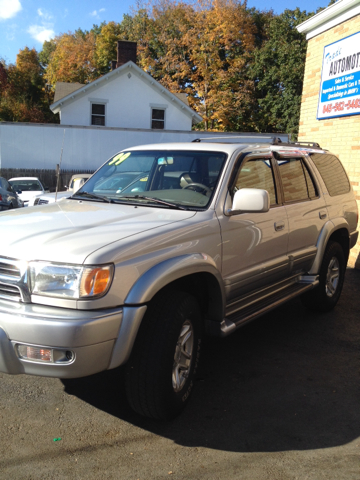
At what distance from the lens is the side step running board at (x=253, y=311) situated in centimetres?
366

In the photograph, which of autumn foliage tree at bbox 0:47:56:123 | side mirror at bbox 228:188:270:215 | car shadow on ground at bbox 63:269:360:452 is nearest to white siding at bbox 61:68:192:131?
autumn foliage tree at bbox 0:47:56:123

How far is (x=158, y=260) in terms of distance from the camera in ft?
10.0

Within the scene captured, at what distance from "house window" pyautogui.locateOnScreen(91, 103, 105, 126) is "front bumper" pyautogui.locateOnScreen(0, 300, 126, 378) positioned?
91.2 feet

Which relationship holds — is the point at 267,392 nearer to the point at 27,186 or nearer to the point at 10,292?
the point at 10,292

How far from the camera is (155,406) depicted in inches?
120

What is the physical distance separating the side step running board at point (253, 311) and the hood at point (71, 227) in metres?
0.89

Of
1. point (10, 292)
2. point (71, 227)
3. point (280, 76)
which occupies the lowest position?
point (10, 292)

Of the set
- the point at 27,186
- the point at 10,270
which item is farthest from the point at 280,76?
the point at 10,270

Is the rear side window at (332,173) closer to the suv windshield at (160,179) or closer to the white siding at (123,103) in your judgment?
the suv windshield at (160,179)

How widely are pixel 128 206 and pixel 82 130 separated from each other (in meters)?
21.7

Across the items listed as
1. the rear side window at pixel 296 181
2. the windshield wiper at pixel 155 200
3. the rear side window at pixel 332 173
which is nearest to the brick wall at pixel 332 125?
the rear side window at pixel 332 173

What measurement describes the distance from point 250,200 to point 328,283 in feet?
8.41

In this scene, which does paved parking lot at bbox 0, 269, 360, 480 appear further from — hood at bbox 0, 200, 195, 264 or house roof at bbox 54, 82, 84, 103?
house roof at bbox 54, 82, 84, 103

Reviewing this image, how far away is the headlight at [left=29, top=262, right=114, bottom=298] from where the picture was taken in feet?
8.90
